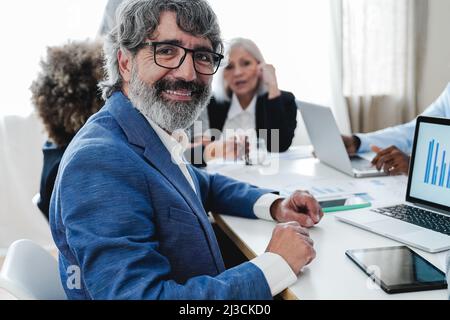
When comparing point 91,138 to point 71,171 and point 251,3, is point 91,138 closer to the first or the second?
point 71,171

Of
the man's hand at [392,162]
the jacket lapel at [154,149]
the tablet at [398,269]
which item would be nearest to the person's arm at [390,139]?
the man's hand at [392,162]

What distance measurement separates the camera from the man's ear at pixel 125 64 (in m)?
1.09

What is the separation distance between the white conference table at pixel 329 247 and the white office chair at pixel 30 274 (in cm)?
45

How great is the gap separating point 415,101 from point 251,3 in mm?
1352

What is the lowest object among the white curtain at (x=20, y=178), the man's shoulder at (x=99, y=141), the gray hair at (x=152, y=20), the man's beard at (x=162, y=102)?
the white curtain at (x=20, y=178)

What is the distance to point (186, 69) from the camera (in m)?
1.06

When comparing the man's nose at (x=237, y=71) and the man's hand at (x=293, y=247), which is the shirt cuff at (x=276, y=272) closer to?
the man's hand at (x=293, y=247)

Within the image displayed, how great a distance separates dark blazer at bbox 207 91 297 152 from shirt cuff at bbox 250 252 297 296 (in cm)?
130

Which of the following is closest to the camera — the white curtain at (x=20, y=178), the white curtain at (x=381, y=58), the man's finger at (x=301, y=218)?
the man's finger at (x=301, y=218)

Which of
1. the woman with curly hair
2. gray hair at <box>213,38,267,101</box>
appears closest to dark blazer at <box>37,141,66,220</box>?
the woman with curly hair

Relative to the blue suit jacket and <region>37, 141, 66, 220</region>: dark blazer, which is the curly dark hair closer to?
<region>37, 141, 66, 220</region>: dark blazer

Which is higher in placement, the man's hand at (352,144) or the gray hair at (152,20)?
the gray hair at (152,20)

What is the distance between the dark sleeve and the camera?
7.20 feet

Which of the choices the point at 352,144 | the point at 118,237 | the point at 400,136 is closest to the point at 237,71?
the point at 352,144
